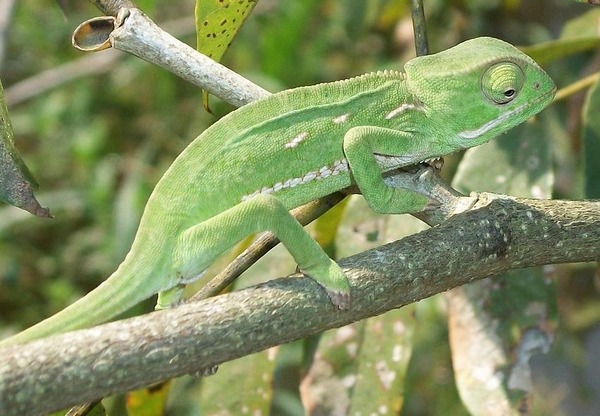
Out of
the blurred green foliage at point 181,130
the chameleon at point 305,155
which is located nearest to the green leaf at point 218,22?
the chameleon at point 305,155

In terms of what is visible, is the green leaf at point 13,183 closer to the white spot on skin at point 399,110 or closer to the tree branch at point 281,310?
the tree branch at point 281,310

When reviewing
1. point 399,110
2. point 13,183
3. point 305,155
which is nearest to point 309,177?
point 305,155

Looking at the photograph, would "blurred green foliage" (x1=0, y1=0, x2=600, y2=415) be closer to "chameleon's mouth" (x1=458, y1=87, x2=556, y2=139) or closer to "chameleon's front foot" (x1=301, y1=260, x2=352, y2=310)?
"chameleon's mouth" (x1=458, y1=87, x2=556, y2=139)

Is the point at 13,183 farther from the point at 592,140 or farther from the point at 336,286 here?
the point at 592,140

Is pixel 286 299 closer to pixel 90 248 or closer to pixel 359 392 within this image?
pixel 359 392

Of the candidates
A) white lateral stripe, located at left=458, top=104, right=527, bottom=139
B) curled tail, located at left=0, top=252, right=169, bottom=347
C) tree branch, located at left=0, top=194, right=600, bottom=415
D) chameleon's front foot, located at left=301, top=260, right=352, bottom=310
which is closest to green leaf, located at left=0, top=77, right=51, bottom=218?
curled tail, located at left=0, top=252, right=169, bottom=347

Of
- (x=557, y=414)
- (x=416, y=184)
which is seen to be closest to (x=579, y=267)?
(x=557, y=414)

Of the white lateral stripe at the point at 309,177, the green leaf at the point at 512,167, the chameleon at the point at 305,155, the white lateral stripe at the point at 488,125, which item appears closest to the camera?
the chameleon at the point at 305,155
